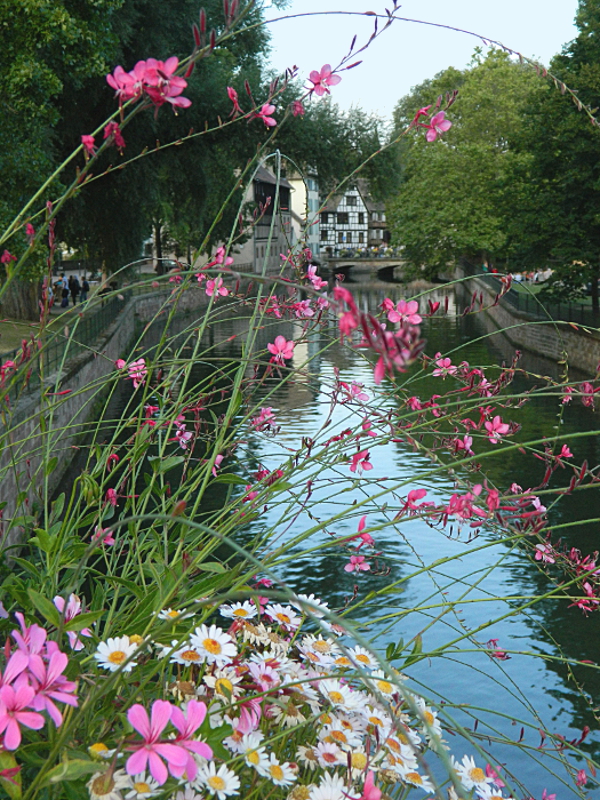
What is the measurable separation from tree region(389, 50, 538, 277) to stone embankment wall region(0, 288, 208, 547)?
2231cm

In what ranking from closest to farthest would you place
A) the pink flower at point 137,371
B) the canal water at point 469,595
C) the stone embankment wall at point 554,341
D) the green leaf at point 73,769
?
the green leaf at point 73,769 → the pink flower at point 137,371 → the canal water at point 469,595 → the stone embankment wall at point 554,341

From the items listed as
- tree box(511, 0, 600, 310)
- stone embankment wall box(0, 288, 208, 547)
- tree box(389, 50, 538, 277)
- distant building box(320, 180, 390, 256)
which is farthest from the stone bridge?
tree box(511, 0, 600, 310)

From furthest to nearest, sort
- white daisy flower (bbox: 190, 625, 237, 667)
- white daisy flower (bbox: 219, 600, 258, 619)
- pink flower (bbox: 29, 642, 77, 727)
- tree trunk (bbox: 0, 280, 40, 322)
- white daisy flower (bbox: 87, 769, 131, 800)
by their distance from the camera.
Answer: tree trunk (bbox: 0, 280, 40, 322)
white daisy flower (bbox: 219, 600, 258, 619)
white daisy flower (bbox: 190, 625, 237, 667)
white daisy flower (bbox: 87, 769, 131, 800)
pink flower (bbox: 29, 642, 77, 727)

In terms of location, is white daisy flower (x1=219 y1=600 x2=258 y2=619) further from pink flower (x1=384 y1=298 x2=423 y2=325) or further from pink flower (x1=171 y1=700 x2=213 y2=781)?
pink flower (x1=171 y1=700 x2=213 y2=781)

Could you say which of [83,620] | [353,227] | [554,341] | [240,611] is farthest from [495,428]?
[353,227]

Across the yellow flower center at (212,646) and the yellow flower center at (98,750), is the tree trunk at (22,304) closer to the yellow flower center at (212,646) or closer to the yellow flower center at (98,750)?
the yellow flower center at (212,646)

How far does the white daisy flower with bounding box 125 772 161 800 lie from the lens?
1.77 meters

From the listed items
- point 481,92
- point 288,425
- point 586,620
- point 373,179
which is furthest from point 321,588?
point 481,92

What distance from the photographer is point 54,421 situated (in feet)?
37.5

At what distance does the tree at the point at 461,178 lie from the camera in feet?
194

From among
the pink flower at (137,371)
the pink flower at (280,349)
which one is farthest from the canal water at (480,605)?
the pink flower at (137,371)

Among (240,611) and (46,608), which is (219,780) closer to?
(46,608)

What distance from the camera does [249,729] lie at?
6.90ft

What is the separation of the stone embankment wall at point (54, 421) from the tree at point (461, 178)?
22313 millimetres
